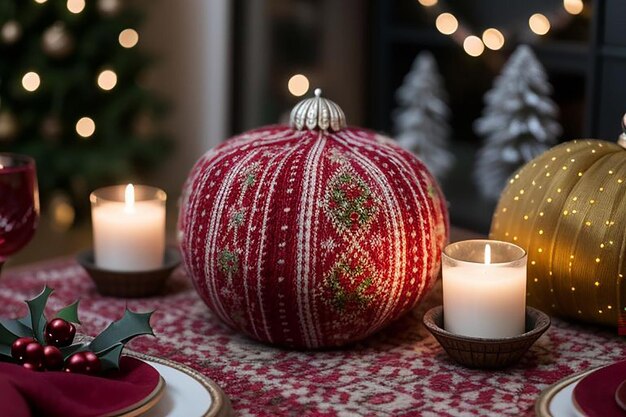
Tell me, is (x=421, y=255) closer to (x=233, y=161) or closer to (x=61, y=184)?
(x=233, y=161)

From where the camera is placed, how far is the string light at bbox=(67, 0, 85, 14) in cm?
295

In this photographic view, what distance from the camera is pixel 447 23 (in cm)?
288

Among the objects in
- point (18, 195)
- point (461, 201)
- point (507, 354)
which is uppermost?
point (18, 195)

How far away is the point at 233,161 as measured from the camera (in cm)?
127

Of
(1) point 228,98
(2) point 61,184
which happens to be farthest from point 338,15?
(2) point 61,184

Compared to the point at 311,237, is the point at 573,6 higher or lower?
higher

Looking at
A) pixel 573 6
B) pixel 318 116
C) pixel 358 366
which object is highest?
pixel 573 6

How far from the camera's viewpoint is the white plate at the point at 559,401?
0.94m

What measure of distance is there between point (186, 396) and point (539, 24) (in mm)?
1877

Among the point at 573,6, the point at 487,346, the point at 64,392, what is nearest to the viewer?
the point at 64,392

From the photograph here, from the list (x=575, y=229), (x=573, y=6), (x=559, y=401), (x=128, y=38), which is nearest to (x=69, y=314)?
(x=559, y=401)

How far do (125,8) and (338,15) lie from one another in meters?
0.69

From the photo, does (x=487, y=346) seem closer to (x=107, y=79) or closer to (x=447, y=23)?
(x=447, y=23)

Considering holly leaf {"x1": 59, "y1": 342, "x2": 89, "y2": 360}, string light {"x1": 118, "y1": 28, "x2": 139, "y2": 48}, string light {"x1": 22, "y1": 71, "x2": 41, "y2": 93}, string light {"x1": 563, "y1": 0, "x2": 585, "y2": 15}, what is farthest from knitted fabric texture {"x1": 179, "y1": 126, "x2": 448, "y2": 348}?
string light {"x1": 118, "y1": 28, "x2": 139, "y2": 48}
